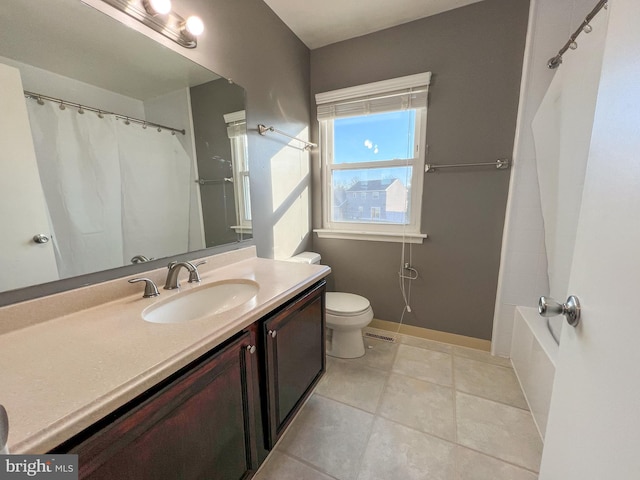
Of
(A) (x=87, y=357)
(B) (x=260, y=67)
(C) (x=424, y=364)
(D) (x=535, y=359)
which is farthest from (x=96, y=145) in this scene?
(D) (x=535, y=359)

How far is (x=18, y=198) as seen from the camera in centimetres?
77

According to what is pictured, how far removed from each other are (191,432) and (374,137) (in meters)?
2.14

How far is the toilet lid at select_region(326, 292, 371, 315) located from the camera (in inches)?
71.6

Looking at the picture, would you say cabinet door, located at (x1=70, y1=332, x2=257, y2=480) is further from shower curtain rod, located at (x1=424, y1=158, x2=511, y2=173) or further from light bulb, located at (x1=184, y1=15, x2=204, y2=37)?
shower curtain rod, located at (x1=424, y1=158, x2=511, y2=173)

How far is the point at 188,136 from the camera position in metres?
1.28

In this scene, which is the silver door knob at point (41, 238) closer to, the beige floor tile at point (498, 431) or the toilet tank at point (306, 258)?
the toilet tank at point (306, 258)

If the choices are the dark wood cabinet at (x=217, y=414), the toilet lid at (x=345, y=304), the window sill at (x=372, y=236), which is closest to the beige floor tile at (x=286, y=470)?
the dark wood cabinet at (x=217, y=414)

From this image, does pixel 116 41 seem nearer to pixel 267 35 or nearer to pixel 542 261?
pixel 267 35

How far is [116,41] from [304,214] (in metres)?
1.54

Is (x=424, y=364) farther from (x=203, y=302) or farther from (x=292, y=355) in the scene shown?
(x=203, y=302)

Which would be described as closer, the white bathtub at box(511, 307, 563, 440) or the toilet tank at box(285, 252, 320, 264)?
the white bathtub at box(511, 307, 563, 440)

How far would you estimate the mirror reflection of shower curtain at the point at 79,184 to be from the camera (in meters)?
0.83

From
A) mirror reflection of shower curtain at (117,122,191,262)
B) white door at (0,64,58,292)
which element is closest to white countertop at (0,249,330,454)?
white door at (0,64,58,292)

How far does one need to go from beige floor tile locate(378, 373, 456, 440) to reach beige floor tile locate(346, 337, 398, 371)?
0.49 feet
